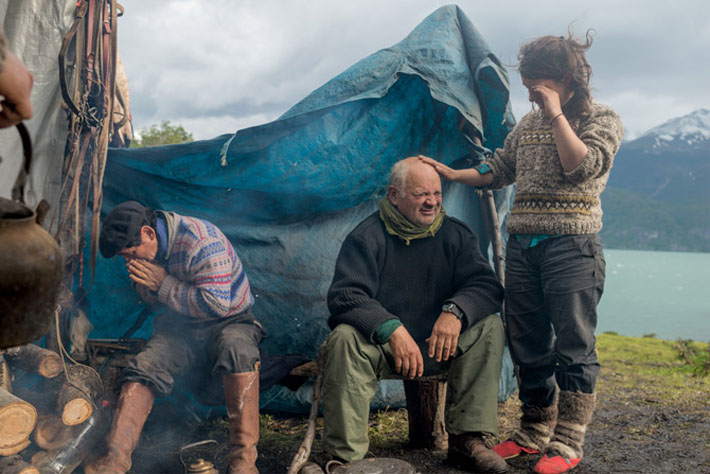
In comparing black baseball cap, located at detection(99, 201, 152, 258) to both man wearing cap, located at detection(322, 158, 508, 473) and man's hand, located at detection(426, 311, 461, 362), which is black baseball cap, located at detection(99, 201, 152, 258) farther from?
man's hand, located at detection(426, 311, 461, 362)

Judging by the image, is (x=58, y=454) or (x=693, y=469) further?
(x=693, y=469)

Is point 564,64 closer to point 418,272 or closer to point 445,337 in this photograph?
point 418,272

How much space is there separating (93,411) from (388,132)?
92.6 inches

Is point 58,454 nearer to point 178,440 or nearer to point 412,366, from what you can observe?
point 178,440

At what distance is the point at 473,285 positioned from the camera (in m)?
2.99

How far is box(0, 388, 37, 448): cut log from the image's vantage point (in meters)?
2.45

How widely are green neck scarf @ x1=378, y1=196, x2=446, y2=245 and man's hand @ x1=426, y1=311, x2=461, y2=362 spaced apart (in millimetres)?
483

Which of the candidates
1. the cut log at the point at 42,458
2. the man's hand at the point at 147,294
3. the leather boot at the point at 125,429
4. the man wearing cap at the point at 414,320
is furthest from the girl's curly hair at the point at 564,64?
the cut log at the point at 42,458

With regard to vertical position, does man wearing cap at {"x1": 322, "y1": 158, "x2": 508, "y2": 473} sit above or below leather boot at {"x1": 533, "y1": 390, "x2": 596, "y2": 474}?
above

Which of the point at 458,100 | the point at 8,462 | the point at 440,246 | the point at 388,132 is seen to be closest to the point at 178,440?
the point at 8,462

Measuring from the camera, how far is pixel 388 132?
144 inches

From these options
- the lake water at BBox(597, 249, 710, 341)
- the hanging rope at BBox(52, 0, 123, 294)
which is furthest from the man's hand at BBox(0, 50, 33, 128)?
the lake water at BBox(597, 249, 710, 341)

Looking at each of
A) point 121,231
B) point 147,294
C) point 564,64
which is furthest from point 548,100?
point 147,294

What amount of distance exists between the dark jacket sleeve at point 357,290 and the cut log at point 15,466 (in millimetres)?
1493
